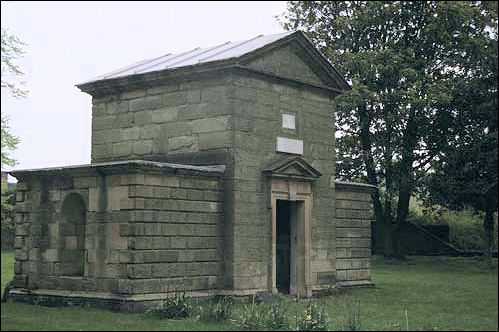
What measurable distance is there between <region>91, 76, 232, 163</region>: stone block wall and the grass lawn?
405 centimetres

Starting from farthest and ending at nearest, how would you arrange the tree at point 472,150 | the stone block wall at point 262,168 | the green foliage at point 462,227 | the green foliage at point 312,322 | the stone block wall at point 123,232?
1. the green foliage at point 462,227
2. the tree at point 472,150
3. the stone block wall at point 262,168
4. the stone block wall at point 123,232
5. the green foliage at point 312,322

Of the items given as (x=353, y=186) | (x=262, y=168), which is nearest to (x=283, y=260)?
(x=262, y=168)

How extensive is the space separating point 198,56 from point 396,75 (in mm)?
14028

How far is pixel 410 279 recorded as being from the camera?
2655 cm

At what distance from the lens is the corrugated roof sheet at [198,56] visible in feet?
62.5

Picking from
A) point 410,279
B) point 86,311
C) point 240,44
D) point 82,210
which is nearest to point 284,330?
point 86,311

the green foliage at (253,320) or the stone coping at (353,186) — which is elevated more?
the stone coping at (353,186)

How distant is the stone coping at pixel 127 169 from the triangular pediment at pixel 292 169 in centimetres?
139

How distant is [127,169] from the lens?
16.2 metres

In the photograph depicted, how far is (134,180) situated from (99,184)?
3.62 ft

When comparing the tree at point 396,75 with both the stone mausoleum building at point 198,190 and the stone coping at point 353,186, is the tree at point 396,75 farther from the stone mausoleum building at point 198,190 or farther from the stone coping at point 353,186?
the stone mausoleum building at point 198,190

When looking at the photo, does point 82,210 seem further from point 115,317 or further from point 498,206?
point 498,206

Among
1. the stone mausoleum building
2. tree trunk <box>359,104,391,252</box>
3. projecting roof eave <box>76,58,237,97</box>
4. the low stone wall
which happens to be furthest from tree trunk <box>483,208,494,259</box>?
projecting roof eave <box>76,58,237,97</box>

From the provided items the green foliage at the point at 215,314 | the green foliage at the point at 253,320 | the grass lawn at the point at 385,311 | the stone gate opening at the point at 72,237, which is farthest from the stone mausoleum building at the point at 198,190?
the green foliage at the point at 253,320
